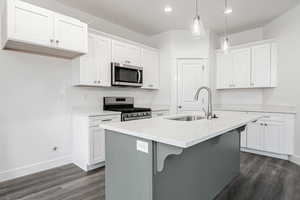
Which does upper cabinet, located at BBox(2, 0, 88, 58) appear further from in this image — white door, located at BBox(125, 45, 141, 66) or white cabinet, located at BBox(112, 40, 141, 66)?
white door, located at BBox(125, 45, 141, 66)

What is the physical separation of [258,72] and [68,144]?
418 centimetres

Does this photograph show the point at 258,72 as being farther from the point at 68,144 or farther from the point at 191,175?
the point at 68,144

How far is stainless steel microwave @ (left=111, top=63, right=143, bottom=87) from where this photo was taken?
11.0 ft

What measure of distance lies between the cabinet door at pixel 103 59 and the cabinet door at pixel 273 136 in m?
3.26

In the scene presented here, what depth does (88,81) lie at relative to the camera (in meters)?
3.02

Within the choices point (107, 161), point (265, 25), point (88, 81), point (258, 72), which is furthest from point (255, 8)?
point (107, 161)

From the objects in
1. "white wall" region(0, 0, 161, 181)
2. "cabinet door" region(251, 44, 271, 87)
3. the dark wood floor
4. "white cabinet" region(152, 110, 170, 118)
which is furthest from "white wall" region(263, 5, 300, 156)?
"white wall" region(0, 0, 161, 181)

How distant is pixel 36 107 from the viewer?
108 inches

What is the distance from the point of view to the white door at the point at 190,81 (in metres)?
4.24

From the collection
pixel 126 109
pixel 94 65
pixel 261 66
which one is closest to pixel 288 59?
pixel 261 66

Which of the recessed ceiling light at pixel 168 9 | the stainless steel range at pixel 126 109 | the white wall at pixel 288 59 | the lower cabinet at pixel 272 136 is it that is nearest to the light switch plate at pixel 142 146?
the stainless steel range at pixel 126 109

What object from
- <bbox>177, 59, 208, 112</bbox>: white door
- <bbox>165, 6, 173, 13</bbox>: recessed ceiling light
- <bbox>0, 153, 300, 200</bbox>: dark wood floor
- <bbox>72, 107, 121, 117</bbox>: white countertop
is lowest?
<bbox>0, 153, 300, 200</bbox>: dark wood floor

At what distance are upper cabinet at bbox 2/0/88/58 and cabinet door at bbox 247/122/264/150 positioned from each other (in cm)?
357

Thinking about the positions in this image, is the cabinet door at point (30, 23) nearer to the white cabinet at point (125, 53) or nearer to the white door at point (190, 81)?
the white cabinet at point (125, 53)
